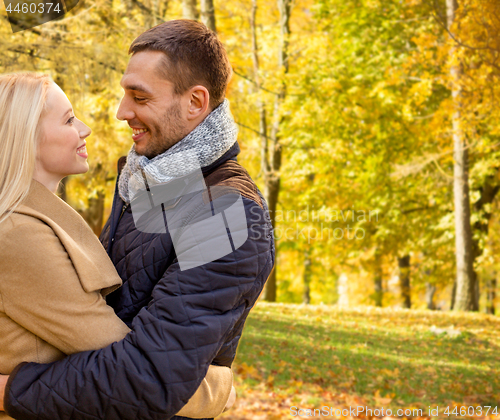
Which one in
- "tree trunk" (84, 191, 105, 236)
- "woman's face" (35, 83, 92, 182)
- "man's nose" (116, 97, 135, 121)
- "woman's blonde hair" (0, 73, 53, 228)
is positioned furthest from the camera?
"tree trunk" (84, 191, 105, 236)

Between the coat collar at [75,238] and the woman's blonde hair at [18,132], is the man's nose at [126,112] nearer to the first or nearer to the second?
the woman's blonde hair at [18,132]

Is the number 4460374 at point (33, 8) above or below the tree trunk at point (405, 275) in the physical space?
above

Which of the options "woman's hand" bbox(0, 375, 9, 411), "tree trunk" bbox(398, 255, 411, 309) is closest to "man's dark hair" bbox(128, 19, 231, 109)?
"woman's hand" bbox(0, 375, 9, 411)

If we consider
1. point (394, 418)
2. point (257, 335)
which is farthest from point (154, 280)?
point (257, 335)

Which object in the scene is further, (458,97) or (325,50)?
(325,50)

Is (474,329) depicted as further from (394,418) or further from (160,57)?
(160,57)

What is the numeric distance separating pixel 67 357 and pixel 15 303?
21 cm

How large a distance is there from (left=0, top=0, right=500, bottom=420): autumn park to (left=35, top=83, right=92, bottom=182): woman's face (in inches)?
160

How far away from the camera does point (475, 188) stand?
15.0 metres

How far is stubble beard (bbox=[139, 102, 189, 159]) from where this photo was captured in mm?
1759

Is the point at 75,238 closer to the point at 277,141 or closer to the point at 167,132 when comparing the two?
the point at 167,132

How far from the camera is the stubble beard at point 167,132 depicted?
5.77 feet

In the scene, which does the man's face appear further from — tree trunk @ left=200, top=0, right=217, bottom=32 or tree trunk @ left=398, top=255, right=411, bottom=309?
tree trunk @ left=398, top=255, right=411, bottom=309

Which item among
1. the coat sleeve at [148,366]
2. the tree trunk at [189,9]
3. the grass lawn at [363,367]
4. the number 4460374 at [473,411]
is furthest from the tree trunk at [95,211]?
the coat sleeve at [148,366]
